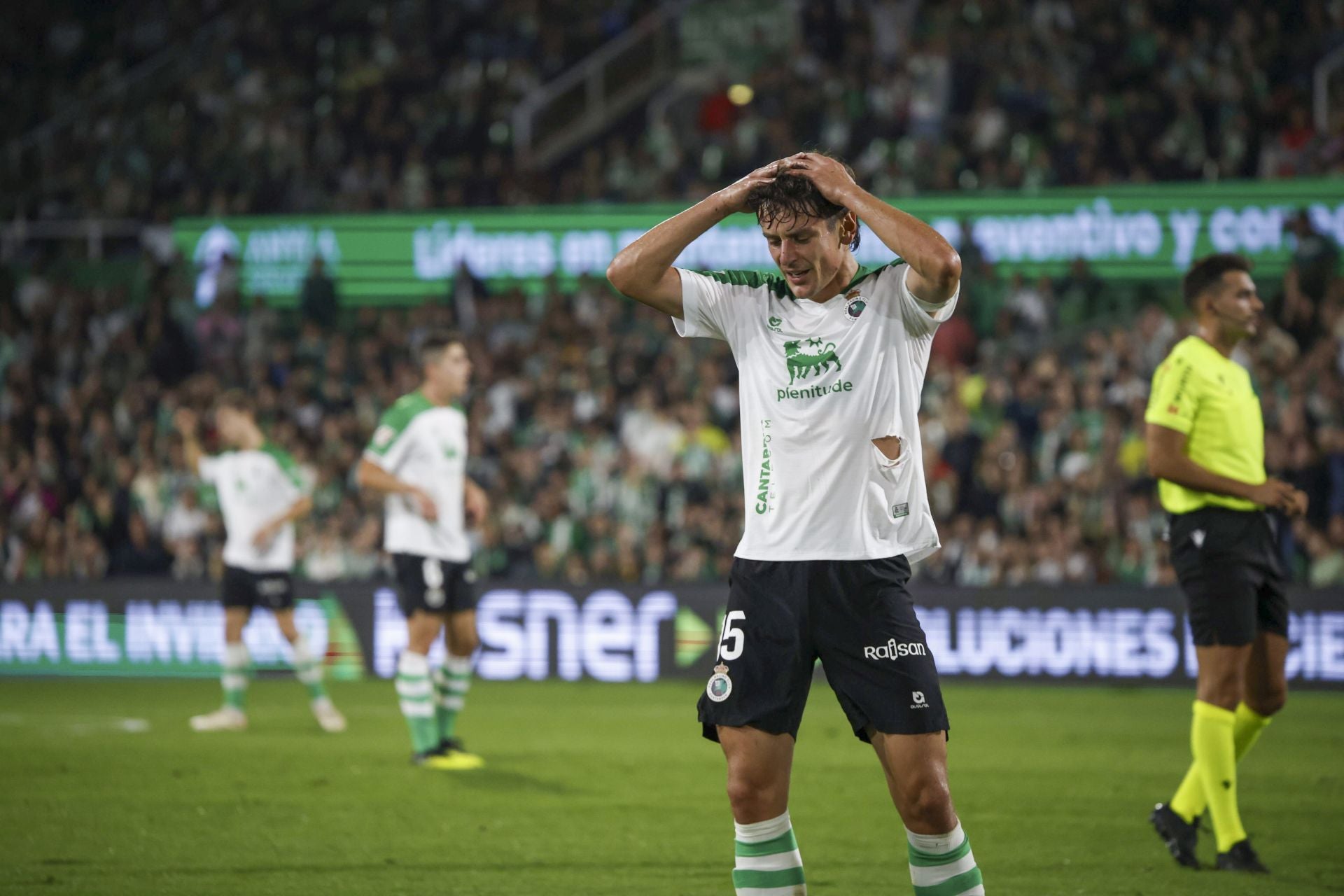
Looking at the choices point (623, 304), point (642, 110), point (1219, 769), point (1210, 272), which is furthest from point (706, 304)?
point (642, 110)

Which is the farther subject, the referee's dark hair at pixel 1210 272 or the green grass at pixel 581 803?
the referee's dark hair at pixel 1210 272

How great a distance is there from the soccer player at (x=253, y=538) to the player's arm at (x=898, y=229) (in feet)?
29.1

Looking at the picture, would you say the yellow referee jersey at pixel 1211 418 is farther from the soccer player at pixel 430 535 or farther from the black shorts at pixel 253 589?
the black shorts at pixel 253 589

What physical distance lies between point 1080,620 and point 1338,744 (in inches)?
142

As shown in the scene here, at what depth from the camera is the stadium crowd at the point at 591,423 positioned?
52.6ft

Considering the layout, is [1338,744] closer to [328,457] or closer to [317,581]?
[317,581]

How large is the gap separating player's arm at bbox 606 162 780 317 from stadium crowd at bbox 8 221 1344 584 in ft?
36.8

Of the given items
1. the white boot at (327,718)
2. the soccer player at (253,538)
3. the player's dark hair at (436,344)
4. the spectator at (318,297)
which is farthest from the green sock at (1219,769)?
the spectator at (318,297)

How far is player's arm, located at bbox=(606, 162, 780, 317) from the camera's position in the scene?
15.0ft

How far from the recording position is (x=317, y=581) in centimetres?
1589

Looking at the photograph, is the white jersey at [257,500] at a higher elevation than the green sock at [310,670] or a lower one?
higher

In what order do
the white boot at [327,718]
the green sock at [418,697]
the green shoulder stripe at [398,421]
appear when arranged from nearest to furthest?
the green sock at [418,697]
the green shoulder stripe at [398,421]
the white boot at [327,718]

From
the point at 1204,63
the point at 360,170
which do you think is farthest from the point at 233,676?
the point at 1204,63

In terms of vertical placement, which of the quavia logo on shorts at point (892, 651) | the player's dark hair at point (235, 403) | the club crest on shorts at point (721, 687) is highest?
the player's dark hair at point (235, 403)
